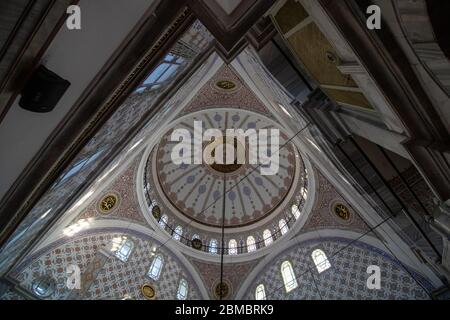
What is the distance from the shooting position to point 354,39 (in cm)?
270

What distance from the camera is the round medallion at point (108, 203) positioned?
9773 millimetres

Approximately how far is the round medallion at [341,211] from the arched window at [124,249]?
269 inches

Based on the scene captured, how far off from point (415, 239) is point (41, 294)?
837cm

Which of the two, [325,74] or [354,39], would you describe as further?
[325,74]

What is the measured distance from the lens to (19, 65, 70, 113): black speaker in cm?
260

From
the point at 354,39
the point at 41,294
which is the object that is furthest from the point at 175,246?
the point at 354,39

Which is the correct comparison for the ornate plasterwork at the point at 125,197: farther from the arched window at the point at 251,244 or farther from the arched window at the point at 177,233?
the arched window at the point at 251,244

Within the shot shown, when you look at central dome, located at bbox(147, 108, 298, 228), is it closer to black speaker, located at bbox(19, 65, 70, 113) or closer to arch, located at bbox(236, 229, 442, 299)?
arch, located at bbox(236, 229, 442, 299)

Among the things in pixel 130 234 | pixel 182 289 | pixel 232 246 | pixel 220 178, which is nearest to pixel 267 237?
pixel 232 246

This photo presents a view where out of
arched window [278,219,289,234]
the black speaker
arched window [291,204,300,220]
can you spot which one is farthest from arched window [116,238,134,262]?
the black speaker

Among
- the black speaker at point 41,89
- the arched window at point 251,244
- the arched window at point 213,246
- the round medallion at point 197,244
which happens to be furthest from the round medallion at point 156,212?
the black speaker at point 41,89

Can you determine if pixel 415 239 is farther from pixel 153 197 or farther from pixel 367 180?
pixel 153 197

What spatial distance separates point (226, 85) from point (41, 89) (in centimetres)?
718

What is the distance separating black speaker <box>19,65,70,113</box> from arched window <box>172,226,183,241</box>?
31.9 ft
